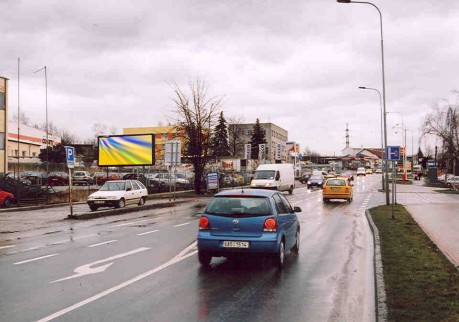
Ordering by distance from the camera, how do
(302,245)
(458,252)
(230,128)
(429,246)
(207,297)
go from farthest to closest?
(230,128)
(302,245)
(429,246)
(458,252)
(207,297)

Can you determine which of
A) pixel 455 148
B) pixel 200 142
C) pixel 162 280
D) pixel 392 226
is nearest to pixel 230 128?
pixel 455 148

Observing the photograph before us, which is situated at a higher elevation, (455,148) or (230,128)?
(230,128)

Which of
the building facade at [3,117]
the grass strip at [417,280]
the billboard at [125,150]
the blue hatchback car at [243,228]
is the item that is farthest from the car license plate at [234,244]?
the building facade at [3,117]

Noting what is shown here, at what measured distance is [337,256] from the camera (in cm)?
1077

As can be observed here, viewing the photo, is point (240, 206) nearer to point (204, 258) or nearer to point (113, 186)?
point (204, 258)

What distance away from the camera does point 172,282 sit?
7957mm

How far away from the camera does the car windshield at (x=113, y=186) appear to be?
83.2ft

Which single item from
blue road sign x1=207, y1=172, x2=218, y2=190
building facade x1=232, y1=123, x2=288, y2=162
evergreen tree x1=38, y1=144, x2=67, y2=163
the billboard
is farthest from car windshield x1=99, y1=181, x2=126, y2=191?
building facade x1=232, y1=123, x2=288, y2=162

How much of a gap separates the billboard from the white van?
850 cm

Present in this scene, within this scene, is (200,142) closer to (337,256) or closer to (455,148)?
(337,256)

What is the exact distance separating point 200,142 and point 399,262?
31.3 meters

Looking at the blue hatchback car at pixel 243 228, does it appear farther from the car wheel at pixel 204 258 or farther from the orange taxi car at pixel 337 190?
the orange taxi car at pixel 337 190

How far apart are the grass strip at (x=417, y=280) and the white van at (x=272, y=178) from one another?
23691mm

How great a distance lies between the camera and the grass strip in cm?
593
